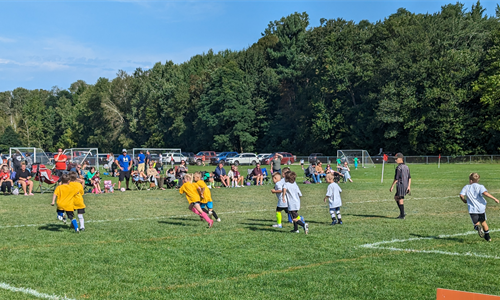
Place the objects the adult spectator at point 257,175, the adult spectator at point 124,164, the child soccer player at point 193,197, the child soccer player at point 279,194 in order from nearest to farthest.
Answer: the child soccer player at point 279,194, the child soccer player at point 193,197, the adult spectator at point 124,164, the adult spectator at point 257,175

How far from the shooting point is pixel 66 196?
40.7 ft

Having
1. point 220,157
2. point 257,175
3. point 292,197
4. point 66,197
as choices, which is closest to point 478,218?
point 292,197

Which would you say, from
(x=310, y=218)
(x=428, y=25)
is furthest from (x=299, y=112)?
(x=310, y=218)

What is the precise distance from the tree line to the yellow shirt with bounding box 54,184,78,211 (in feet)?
167

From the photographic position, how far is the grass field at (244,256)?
7250mm

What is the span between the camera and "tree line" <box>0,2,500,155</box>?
5794cm

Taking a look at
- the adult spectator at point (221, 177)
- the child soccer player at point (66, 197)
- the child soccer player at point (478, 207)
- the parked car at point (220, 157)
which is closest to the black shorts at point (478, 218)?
the child soccer player at point (478, 207)

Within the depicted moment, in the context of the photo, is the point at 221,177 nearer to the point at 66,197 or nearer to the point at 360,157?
the point at 66,197

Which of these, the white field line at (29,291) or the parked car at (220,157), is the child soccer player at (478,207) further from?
the parked car at (220,157)

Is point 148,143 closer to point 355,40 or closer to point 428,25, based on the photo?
point 355,40

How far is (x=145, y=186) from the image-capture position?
27188mm

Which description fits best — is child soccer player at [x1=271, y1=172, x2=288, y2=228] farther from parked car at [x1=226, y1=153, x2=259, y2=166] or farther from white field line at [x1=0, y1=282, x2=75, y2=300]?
parked car at [x1=226, y1=153, x2=259, y2=166]

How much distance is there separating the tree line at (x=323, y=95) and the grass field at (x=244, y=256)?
148 feet

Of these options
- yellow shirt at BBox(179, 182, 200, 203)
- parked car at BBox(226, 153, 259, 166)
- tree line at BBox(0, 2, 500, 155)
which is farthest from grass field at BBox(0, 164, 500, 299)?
parked car at BBox(226, 153, 259, 166)
